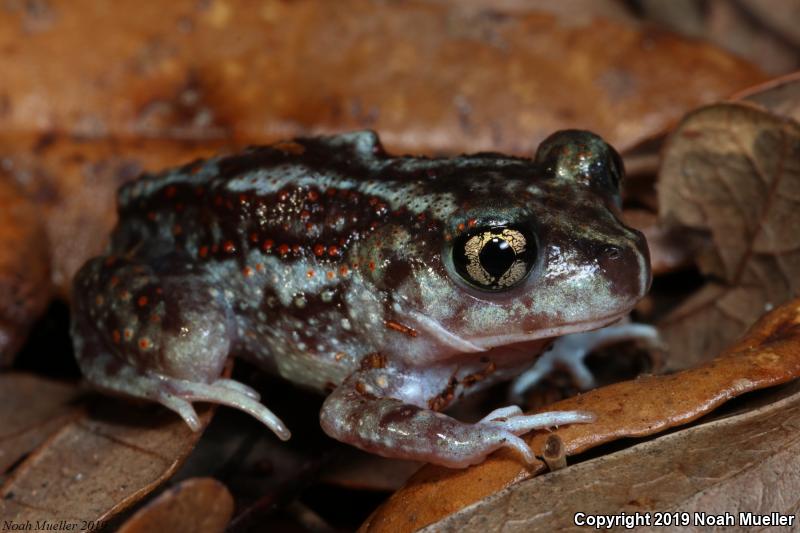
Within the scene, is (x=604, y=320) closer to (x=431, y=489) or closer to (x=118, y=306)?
(x=431, y=489)

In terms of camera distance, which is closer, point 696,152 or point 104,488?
point 104,488

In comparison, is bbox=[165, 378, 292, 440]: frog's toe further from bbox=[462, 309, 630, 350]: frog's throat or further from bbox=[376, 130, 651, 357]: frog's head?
bbox=[462, 309, 630, 350]: frog's throat

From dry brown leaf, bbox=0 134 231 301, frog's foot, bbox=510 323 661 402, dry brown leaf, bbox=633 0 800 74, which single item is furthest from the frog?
dry brown leaf, bbox=633 0 800 74

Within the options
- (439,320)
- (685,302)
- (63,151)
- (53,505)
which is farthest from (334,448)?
(63,151)

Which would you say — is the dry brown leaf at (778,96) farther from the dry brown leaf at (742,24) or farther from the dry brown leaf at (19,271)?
the dry brown leaf at (19,271)

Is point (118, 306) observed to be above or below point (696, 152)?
below

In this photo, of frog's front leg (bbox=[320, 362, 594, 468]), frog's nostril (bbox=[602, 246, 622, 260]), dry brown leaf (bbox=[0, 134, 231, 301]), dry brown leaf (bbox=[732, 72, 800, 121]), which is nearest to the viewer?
frog's front leg (bbox=[320, 362, 594, 468])
